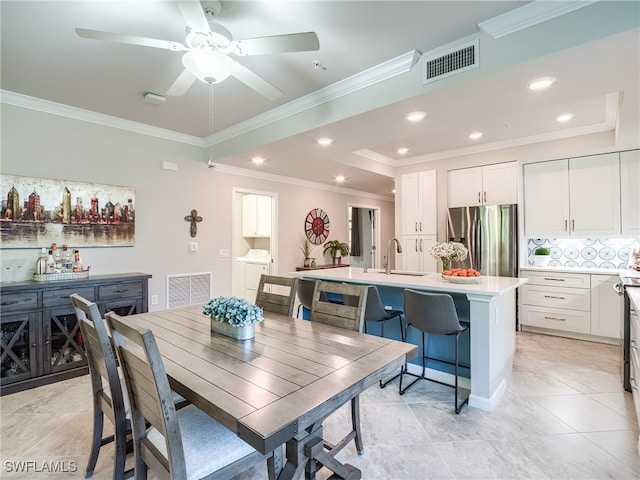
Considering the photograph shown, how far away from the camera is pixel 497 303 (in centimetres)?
254

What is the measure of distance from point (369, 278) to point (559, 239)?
10.7ft

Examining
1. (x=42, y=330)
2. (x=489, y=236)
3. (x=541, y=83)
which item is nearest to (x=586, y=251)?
(x=489, y=236)

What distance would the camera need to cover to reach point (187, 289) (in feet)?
14.1

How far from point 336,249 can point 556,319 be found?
370cm

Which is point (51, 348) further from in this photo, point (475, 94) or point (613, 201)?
point (613, 201)

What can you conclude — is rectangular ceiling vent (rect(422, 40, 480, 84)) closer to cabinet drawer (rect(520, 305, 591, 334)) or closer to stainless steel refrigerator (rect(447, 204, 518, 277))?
stainless steel refrigerator (rect(447, 204, 518, 277))

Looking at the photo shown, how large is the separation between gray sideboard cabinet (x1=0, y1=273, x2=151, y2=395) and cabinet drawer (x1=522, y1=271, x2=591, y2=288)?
16.6ft

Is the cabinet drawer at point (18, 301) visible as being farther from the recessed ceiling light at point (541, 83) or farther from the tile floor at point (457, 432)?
the recessed ceiling light at point (541, 83)

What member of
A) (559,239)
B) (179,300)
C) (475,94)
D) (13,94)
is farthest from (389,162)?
(13,94)

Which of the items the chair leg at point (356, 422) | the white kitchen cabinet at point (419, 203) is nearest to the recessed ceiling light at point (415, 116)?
the chair leg at point (356, 422)

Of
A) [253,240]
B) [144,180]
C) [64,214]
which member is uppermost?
[144,180]

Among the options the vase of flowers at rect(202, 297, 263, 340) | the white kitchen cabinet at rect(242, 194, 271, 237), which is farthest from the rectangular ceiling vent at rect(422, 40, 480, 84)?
the white kitchen cabinet at rect(242, 194, 271, 237)

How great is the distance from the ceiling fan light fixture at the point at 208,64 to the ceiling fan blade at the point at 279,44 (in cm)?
12

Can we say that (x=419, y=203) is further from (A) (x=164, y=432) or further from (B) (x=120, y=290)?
(A) (x=164, y=432)
